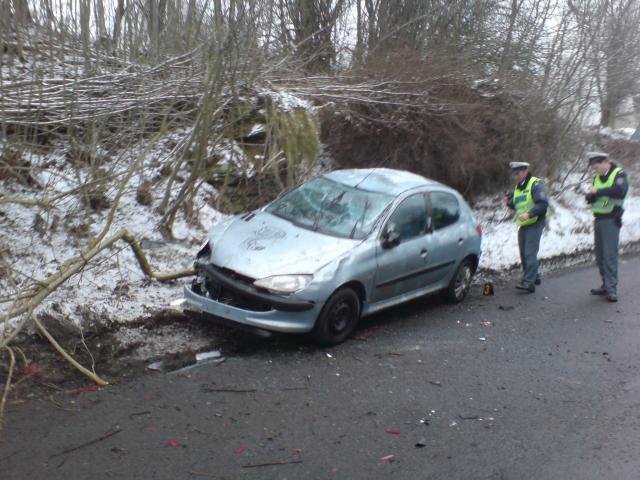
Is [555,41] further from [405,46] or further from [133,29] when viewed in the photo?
[133,29]

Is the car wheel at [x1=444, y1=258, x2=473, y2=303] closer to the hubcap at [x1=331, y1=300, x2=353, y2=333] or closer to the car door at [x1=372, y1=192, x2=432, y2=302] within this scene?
the car door at [x1=372, y1=192, x2=432, y2=302]

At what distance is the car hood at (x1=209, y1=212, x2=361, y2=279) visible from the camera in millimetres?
7387

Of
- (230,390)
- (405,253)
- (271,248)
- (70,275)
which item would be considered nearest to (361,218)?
(405,253)

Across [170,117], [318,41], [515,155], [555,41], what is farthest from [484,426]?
[555,41]

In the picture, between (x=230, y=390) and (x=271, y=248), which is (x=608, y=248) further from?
(x=230, y=390)

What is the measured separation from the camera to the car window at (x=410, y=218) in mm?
8359

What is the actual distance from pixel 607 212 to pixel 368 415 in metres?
5.32

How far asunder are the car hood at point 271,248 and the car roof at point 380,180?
1.07m

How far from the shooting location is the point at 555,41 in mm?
16812

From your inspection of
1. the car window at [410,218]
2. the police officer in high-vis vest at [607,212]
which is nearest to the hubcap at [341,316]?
the car window at [410,218]

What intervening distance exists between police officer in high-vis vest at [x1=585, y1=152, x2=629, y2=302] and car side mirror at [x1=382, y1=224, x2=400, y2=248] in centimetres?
313

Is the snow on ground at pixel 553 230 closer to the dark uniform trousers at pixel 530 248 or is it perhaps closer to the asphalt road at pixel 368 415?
the dark uniform trousers at pixel 530 248

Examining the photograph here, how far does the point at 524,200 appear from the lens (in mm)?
10211

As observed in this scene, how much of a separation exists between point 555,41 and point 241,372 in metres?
12.5
